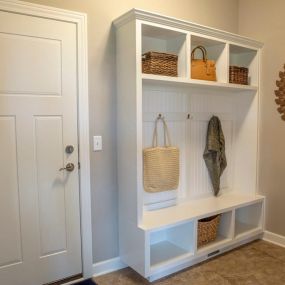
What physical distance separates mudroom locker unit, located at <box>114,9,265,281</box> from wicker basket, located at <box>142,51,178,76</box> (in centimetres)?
7

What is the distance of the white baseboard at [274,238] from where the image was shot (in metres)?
2.99

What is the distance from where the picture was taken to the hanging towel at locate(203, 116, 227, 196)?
298cm

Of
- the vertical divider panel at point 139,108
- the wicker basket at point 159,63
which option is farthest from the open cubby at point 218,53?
the vertical divider panel at point 139,108

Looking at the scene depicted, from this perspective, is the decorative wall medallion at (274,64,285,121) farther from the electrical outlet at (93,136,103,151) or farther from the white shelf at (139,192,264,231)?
the electrical outlet at (93,136,103,151)

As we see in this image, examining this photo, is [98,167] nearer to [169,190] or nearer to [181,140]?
[169,190]

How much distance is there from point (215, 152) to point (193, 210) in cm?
69

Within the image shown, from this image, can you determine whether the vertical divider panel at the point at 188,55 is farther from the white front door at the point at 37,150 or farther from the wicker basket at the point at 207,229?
the wicker basket at the point at 207,229

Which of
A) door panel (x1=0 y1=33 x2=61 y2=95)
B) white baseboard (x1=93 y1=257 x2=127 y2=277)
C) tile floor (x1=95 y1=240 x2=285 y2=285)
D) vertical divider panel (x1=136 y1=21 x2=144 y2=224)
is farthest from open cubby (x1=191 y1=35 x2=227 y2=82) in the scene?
white baseboard (x1=93 y1=257 x2=127 y2=277)

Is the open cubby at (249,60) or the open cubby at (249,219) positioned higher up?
the open cubby at (249,60)

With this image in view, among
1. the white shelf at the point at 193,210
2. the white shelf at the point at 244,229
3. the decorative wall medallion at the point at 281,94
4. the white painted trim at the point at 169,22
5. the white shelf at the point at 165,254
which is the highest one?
the white painted trim at the point at 169,22

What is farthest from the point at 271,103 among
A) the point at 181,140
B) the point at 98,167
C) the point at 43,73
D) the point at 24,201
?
the point at 24,201

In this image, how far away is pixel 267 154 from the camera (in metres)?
3.07

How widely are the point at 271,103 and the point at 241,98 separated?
0.33 meters

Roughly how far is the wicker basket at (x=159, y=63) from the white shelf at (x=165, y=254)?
1.50 metres
